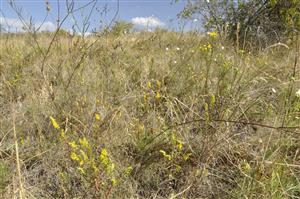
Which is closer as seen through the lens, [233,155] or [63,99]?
[233,155]

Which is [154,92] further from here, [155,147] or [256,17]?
[256,17]

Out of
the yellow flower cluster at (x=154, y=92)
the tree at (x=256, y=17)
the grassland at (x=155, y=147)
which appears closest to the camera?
the grassland at (x=155, y=147)

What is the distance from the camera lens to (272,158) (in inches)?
50.9

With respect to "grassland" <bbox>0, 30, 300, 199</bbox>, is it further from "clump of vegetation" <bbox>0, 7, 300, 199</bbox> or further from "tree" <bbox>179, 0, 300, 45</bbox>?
"tree" <bbox>179, 0, 300, 45</bbox>

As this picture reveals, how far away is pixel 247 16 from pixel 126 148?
11.8ft

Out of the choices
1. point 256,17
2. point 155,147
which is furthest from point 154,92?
point 256,17

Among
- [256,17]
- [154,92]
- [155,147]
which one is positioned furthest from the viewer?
[256,17]

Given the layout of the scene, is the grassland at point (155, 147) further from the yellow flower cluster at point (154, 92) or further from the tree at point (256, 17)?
the tree at point (256, 17)

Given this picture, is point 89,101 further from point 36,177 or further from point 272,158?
point 272,158

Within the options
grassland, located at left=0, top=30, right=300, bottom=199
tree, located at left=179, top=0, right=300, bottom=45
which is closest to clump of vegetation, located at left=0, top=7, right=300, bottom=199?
grassland, located at left=0, top=30, right=300, bottom=199

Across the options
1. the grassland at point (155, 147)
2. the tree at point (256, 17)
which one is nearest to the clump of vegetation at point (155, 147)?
the grassland at point (155, 147)

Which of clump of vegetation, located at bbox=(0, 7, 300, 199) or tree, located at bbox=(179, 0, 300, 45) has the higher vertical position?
tree, located at bbox=(179, 0, 300, 45)

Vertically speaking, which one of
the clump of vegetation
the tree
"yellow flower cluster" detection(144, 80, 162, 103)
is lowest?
the clump of vegetation

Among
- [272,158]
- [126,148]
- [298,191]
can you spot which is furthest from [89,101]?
[298,191]
